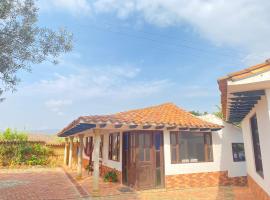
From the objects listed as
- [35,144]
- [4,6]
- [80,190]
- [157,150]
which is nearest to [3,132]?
[35,144]

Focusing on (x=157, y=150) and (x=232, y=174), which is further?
(x=232, y=174)

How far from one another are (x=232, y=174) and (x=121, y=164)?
6151mm

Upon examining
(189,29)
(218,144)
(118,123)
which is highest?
(189,29)

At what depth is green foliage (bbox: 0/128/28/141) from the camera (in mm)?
22328

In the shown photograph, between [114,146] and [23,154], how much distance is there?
11793mm

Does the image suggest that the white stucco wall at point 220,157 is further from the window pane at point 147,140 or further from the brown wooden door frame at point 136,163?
the window pane at point 147,140

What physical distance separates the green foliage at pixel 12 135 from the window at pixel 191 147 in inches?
638

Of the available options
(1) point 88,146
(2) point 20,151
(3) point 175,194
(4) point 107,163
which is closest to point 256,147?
(3) point 175,194

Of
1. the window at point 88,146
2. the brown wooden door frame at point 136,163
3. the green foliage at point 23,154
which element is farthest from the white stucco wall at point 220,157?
the green foliage at point 23,154

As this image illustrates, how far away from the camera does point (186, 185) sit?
12.2 metres

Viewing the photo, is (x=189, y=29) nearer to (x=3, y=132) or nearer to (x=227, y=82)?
(x=227, y=82)

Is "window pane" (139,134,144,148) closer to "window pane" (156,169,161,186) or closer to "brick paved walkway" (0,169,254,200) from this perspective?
"window pane" (156,169,161,186)

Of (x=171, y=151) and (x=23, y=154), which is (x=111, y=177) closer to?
(x=171, y=151)

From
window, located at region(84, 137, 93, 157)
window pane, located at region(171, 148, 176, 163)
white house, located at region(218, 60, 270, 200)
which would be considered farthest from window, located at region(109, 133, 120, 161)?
white house, located at region(218, 60, 270, 200)
